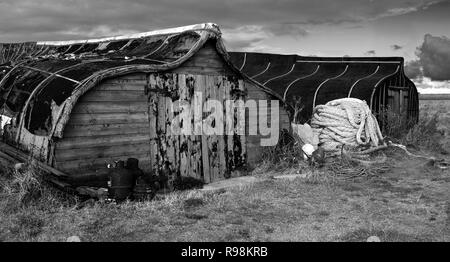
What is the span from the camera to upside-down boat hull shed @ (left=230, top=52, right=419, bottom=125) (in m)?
16.4

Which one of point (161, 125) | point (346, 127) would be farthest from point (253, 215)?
point (346, 127)

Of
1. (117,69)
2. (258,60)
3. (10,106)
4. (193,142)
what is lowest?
(193,142)

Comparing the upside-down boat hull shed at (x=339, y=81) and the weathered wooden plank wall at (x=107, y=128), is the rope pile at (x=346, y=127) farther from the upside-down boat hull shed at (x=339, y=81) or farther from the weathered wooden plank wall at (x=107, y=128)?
the weathered wooden plank wall at (x=107, y=128)

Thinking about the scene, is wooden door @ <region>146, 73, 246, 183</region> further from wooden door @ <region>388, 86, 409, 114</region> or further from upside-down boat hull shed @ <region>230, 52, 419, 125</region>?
wooden door @ <region>388, 86, 409, 114</region>

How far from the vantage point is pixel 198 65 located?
1023cm

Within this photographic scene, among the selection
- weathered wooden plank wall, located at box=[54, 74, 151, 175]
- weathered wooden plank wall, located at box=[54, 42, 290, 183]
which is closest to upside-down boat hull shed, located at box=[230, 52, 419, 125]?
weathered wooden plank wall, located at box=[54, 42, 290, 183]

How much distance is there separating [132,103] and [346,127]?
719 cm

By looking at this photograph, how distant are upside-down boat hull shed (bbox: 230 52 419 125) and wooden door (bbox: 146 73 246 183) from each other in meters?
5.24

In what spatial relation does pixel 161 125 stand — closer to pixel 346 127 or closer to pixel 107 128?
pixel 107 128

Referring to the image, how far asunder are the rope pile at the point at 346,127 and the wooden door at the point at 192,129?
3661 millimetres

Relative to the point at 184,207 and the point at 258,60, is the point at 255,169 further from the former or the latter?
the point at 258,60
